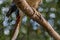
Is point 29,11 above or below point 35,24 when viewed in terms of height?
below

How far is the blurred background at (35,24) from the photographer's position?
5.56 feet

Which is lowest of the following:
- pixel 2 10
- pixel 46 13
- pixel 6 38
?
pixel 6 38

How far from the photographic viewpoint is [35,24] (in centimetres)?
185

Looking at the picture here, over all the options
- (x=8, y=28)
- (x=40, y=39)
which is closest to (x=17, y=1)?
(x=8, y=28)

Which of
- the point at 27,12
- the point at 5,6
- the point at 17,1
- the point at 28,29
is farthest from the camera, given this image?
the point at 28,29

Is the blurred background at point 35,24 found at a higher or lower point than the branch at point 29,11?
higher

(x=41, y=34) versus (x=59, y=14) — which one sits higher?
(x=59, y=14)

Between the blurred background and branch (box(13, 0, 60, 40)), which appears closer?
branch (box(13, 0, 60, 40))

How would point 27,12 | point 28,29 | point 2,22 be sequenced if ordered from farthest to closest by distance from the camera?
point 28,29 → point 2,22 → point 27,12

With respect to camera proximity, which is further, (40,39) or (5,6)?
(40,39)

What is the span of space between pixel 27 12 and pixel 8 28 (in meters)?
0.73

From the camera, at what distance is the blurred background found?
66.7 inches

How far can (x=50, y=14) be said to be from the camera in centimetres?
190

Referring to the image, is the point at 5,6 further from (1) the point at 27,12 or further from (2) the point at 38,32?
(1) the point at 27,12
